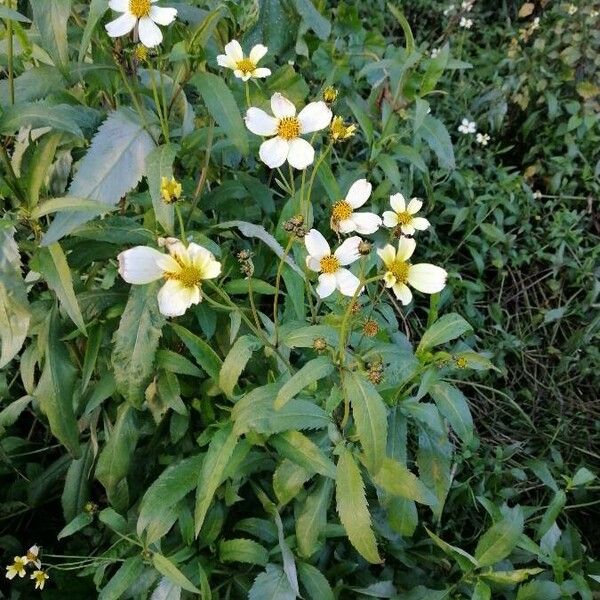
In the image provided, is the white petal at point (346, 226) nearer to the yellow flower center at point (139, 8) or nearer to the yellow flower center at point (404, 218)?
the yellow flower center at point (404, 218)

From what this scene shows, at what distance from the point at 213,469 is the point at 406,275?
43 centimetres

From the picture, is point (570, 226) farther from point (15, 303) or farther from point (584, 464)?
point (15, 303)

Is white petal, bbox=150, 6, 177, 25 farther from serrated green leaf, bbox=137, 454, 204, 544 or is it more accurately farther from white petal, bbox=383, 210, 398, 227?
serrated green leaf, bbox=137, 454, 204, 544

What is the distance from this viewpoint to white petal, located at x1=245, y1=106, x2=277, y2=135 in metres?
0.97

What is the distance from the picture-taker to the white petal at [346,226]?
1.01 meters

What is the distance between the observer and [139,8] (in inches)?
35.8

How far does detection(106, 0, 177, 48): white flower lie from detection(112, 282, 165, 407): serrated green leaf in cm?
37

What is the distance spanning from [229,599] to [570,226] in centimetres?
170

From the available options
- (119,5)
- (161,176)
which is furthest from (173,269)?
(119,5)

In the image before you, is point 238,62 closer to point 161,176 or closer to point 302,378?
point 161,176

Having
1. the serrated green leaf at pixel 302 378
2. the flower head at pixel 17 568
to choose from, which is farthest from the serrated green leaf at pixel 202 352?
the flower head at pixel 17 568

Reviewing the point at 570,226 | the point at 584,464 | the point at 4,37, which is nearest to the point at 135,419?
the point at 4,37

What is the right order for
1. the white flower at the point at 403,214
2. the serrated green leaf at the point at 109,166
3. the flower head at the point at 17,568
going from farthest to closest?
the flower head at the point at 17,568 → the white flower at the point at 403,214 → the serrated green leaf at the point at 109,166

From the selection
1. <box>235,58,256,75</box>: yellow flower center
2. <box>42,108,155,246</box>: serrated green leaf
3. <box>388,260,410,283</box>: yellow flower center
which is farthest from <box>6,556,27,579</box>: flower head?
<box>235,58,256,75</box>: yellow flower center
